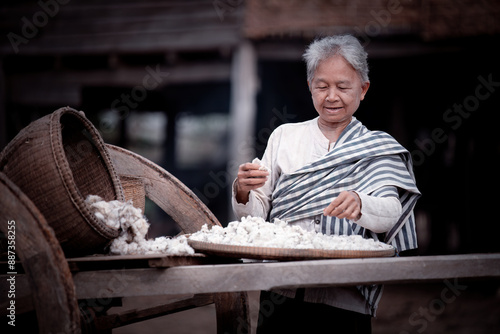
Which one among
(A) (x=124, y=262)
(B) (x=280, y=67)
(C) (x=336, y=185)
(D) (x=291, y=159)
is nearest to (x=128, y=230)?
(A) (x=124, y=262)

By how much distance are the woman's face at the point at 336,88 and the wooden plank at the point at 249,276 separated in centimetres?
74

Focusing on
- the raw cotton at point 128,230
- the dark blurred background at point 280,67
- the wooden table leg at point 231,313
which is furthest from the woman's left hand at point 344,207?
the dark blurred background at point 280,67

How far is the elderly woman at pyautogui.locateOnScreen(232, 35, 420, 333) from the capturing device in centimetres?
218

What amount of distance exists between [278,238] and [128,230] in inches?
25.3

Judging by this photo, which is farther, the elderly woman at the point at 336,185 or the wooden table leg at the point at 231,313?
the wooden table leg at the point at 231,313

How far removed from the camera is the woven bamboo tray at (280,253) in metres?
1.86

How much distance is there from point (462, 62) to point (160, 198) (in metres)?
6.42

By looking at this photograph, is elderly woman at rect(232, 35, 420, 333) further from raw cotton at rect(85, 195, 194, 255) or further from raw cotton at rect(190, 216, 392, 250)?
raw cotton at rect(85, 195, 194, 255)

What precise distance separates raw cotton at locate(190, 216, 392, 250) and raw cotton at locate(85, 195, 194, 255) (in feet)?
0.44

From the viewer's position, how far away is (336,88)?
229cm

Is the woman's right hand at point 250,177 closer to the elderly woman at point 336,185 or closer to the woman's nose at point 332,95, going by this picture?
the elderly woman at point 336,185

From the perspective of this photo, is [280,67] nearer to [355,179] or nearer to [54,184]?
[355,179]

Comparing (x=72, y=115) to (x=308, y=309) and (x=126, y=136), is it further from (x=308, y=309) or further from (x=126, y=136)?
(x=126, y=136)

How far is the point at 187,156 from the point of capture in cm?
2453
